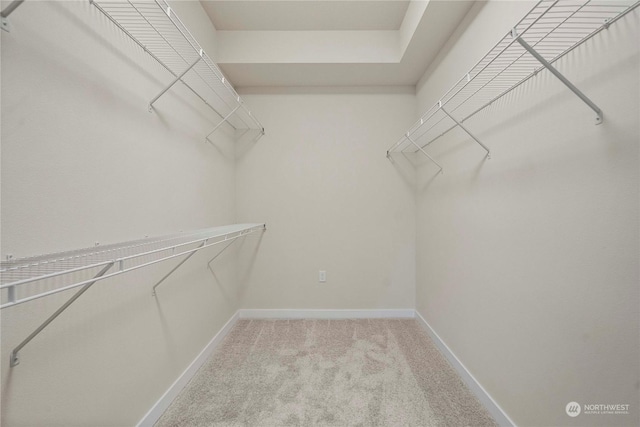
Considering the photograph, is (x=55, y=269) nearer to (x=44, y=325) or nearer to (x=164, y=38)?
(x=44, y=325)

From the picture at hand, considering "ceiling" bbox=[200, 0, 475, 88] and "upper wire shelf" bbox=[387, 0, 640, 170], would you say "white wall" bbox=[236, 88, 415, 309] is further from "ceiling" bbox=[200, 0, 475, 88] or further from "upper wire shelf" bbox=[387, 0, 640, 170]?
Answer: "upper wire shelf" bbox=[387, 0, 640, 170]

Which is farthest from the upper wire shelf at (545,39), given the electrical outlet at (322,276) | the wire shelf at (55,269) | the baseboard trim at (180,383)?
the baseboard trim at (180,383)

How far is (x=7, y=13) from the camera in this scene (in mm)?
637

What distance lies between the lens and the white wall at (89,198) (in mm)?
709

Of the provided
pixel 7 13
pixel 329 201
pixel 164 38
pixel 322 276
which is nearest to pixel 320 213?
pixel 329 201

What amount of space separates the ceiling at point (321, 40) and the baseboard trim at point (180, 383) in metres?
2.27

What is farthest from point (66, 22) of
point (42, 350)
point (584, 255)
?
point (584, 255)

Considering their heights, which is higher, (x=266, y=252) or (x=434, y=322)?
(x=266, y=252)

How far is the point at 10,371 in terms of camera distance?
2.23ft

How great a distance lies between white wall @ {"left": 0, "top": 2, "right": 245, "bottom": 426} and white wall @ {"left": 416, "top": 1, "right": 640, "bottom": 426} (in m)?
1.74

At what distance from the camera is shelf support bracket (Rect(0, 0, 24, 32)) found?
0.62 meters

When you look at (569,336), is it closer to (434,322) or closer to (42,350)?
(434,322)

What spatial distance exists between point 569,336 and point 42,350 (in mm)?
1765

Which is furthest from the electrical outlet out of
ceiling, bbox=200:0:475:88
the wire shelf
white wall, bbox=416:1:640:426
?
ceiling, bbox=200:0:475:88
